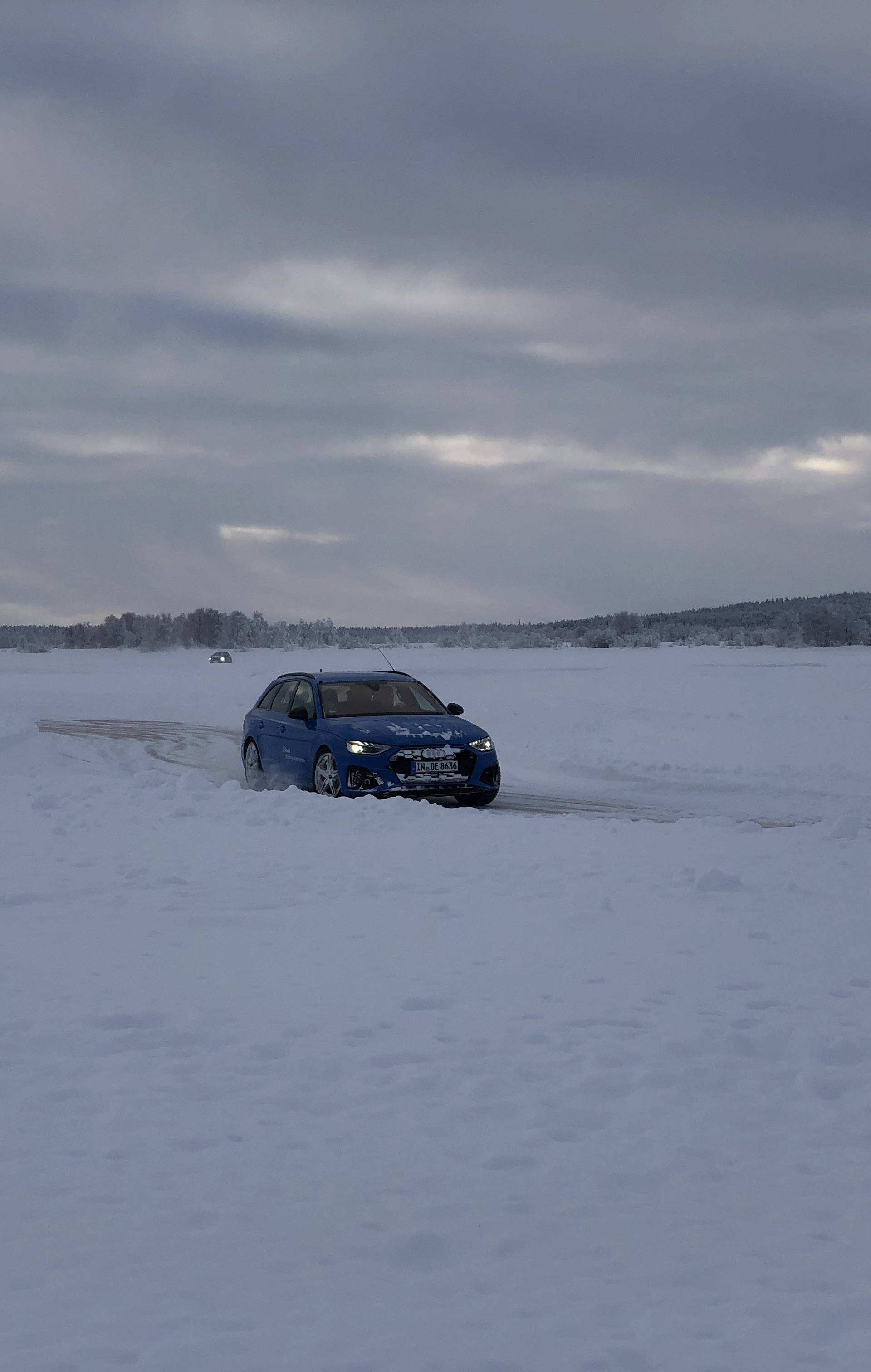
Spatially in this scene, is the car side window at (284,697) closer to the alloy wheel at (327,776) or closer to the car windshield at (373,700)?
the car windshield at (373,700)

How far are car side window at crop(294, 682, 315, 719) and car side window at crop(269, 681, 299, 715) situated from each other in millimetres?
140

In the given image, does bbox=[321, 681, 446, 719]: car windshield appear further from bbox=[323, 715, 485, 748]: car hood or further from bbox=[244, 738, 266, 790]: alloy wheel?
bbox=[244, 738, 266, 790]: alloy wheel

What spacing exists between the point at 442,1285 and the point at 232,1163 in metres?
1.00

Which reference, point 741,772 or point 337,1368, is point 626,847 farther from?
point 741,772

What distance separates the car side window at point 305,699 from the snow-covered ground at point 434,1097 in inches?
124

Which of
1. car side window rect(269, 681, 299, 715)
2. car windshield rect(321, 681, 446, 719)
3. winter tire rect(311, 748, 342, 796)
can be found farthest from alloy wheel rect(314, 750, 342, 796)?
car side window rect(269, 681, 299, 715)

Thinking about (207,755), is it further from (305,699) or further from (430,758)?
(430,758)

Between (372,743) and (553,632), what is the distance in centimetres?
12107

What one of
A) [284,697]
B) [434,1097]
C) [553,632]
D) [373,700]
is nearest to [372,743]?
[373,700]

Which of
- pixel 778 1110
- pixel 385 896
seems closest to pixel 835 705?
pixel 385 896

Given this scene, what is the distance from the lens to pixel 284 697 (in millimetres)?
14789

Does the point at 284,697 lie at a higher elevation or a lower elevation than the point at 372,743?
higher

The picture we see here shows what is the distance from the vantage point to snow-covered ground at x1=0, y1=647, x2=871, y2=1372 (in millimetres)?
3100

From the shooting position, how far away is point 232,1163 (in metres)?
3.98
